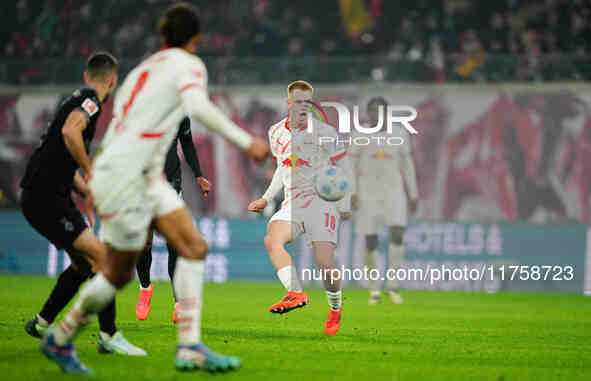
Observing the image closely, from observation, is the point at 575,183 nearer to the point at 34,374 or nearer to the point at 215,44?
the point at 215,44

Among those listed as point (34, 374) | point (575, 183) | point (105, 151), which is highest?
point (575, 183)

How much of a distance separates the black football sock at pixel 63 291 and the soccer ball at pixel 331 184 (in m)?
2.37

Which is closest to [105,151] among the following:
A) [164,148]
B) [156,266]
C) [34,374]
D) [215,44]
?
[164,148]

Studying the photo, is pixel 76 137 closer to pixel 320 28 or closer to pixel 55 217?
pixel 55 217

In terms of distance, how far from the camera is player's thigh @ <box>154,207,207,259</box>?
5.66 meters

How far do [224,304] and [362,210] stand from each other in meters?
2.89

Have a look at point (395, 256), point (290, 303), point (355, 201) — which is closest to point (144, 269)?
point (290, 303)

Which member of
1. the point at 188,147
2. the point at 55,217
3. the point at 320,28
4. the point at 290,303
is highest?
the point at 320,28

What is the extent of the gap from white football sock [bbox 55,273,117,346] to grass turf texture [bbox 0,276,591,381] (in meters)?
0.26

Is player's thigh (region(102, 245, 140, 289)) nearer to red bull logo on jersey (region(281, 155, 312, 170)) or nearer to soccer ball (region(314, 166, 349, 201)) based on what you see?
soccer ball (region(314, 166, 349, 201))

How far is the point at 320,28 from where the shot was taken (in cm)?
2292

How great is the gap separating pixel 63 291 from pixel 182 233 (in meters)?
2.05

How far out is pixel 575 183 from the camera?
19.2 meters

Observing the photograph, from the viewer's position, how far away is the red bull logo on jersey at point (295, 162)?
9.05 meters
